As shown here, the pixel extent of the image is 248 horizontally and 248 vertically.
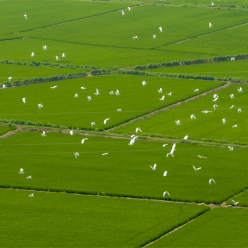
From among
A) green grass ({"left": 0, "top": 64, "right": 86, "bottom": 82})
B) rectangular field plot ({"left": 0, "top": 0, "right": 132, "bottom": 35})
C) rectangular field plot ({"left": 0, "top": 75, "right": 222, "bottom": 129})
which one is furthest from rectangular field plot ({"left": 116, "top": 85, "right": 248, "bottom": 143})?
rectangular field plot ({"left": 0, "top": 0, "right": 132, "bottom": 35})

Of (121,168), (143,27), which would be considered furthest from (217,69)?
(121,168)

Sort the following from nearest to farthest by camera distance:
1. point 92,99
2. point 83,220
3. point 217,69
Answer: point 83,220
point 92,99
point 217,69

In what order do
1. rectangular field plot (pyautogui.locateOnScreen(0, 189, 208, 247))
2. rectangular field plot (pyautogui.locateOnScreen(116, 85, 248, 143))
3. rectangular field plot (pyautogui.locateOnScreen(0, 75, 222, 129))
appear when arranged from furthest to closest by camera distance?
rectangular field plot (pyautogui.locateOnScreen(0, 75, 222, 129)) < rectangular field plot (pyautogui.locateOnScreen(116, 85, 248, 143)) < rectangular field plot (pyautogui.locateOnScreen(0, 189, 208, 247))

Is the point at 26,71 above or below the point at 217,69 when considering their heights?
above

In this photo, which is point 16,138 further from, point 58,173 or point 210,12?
point 210,12

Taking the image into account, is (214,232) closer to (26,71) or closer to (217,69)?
(217,69)

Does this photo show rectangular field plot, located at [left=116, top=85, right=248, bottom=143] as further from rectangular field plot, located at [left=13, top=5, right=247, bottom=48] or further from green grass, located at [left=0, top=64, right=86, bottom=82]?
rectangular field plot, located at [left=13, top=5, right=247, bottom=48]

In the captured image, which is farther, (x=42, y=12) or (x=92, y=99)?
(x=42, y=12)

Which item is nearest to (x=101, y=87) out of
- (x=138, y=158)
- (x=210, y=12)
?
(x=138, y=158)
